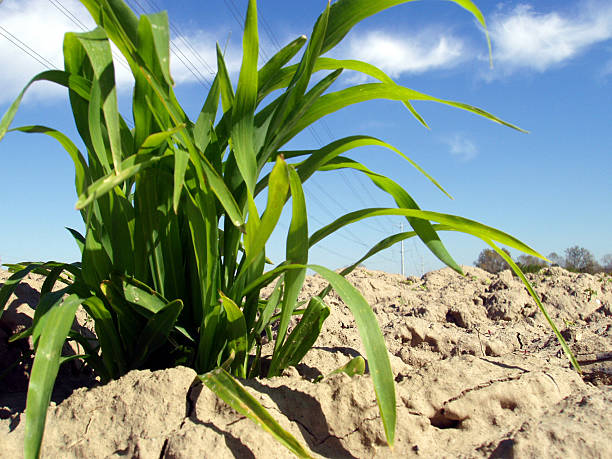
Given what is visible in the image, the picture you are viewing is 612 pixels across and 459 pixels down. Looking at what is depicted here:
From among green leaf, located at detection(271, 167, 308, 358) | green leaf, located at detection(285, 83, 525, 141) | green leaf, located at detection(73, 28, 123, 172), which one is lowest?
green leaf, located at detection(271, 167, 308, 358)

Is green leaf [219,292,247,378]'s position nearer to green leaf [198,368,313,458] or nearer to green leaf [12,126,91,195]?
green leaf [198,368,313,458]

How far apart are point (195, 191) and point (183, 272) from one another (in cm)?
24

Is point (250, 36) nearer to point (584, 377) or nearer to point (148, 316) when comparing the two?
point (148, 316)

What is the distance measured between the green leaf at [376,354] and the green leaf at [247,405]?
15 cm

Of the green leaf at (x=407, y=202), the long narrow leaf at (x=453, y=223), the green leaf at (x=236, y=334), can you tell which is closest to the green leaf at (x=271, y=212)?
the green leaf at (x=236, y=334)

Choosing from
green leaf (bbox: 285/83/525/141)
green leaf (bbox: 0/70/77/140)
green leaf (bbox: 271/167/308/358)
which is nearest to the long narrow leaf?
green leaf (bbox: 271/167/308/358)

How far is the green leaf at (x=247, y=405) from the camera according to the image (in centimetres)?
79

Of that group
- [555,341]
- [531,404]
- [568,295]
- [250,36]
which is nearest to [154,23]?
[250,36]

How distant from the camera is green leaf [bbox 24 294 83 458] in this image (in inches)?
30.3

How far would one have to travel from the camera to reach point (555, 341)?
1.83 m

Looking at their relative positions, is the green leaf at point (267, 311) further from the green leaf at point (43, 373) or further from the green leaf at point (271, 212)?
the green leaf at point (43, 373)

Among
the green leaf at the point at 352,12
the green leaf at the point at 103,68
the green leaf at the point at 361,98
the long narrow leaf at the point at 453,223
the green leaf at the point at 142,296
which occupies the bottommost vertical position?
the green leaf at the point at 142,296

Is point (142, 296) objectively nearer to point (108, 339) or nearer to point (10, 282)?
point (108, 339)

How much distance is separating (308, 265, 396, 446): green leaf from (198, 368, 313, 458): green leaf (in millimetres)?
154
